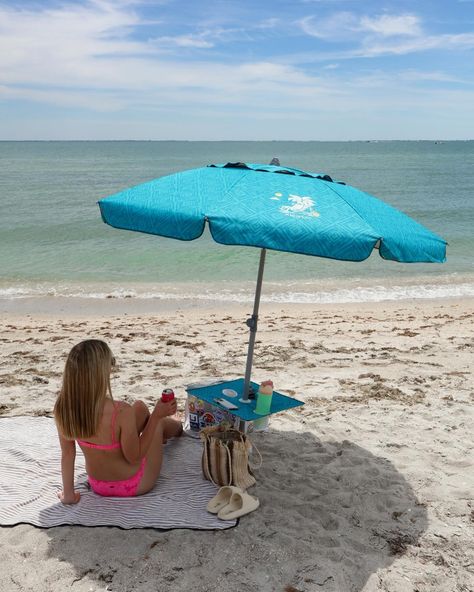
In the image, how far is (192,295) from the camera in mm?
13078

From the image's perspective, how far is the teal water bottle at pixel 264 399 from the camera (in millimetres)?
4156

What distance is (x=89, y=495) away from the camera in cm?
389

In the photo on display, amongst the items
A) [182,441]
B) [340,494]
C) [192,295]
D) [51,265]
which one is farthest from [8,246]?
[340,494]

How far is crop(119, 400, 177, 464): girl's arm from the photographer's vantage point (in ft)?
11.6

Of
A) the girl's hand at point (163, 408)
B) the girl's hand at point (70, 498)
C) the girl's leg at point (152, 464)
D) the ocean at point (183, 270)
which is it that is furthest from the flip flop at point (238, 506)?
the ocean at point (183, 270)

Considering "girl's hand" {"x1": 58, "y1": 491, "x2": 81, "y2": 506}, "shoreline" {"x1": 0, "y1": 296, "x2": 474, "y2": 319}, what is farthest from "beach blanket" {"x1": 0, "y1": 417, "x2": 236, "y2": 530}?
"shoreline" {"x1": 0, "y1": 296, "x2": 474, "y2": 319}

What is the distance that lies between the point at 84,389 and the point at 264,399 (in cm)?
140

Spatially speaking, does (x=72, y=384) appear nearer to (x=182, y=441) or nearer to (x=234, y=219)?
(x=234, y=219)

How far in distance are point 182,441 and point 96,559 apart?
59.2 inches

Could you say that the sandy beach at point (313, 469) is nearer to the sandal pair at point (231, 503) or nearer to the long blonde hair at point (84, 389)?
the sandal pair at point (231, 503)

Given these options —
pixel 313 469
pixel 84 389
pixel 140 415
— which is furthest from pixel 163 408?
pixel 313 469

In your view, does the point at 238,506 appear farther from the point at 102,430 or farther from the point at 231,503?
the point at 102,430

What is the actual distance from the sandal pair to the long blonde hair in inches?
37.8

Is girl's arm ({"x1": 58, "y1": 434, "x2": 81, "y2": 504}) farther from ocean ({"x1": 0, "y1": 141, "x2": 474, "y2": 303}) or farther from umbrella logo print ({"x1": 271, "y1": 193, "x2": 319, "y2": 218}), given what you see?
ocean ({"x1": 0, "y1": 141, "x2": 474, "y2": 303})
